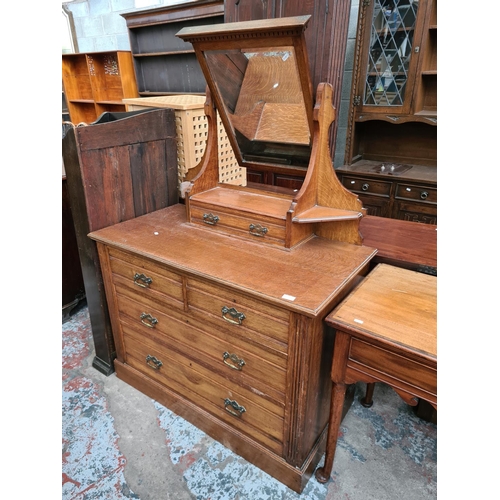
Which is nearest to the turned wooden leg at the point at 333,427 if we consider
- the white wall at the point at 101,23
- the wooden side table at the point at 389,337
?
the wooden side table at the point at 389,337

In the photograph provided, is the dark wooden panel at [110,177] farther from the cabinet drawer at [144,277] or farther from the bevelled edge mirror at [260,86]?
the bevelled edge mirror at [260,86]

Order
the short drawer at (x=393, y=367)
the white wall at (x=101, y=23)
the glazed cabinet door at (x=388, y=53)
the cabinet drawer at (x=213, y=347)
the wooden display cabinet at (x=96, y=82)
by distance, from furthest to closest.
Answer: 1. the white wall at (x=101, y=23)
2. the wooden display cabinet at (x=96, y=82)
3. the glazed cabinet door at (x=388, y=53)
4. the cabinet drawer at (x=213, y=347)
5. the short drawer at (x=393, y=367)

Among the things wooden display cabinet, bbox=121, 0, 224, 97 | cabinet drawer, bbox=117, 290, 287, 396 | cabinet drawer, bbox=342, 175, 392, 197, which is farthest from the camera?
wooden display cabinet, bbox=121, 0, 224, 97

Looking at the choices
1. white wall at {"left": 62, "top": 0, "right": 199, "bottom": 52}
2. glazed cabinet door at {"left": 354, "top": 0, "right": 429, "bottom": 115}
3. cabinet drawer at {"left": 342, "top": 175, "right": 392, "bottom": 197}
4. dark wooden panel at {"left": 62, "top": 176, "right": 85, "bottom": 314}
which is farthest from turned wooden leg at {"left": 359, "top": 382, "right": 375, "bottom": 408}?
white wall at {"left": 62, "top": 0, "right": 199, "bottom": 52}

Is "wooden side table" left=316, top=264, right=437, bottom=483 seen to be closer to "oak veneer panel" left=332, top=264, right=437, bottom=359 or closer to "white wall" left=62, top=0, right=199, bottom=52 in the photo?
"oak veneer panel" left=332, top=264, right=437, bottom=359

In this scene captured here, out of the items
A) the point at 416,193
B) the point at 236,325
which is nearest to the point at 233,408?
the point at 236,325

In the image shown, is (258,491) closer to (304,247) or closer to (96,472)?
(96,472)

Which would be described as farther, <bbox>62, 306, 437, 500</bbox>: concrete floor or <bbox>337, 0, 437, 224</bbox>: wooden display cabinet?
<bbox>337, 0, 437, 224</bbox>: wooden display cabinet

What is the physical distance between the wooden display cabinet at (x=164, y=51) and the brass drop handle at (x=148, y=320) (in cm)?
306

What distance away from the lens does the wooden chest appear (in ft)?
4.31

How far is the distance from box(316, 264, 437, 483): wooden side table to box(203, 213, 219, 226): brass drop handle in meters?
0.72

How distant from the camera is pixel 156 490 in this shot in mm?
1523

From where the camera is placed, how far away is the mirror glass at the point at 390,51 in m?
2.79

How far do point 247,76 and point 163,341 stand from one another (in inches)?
50.0
